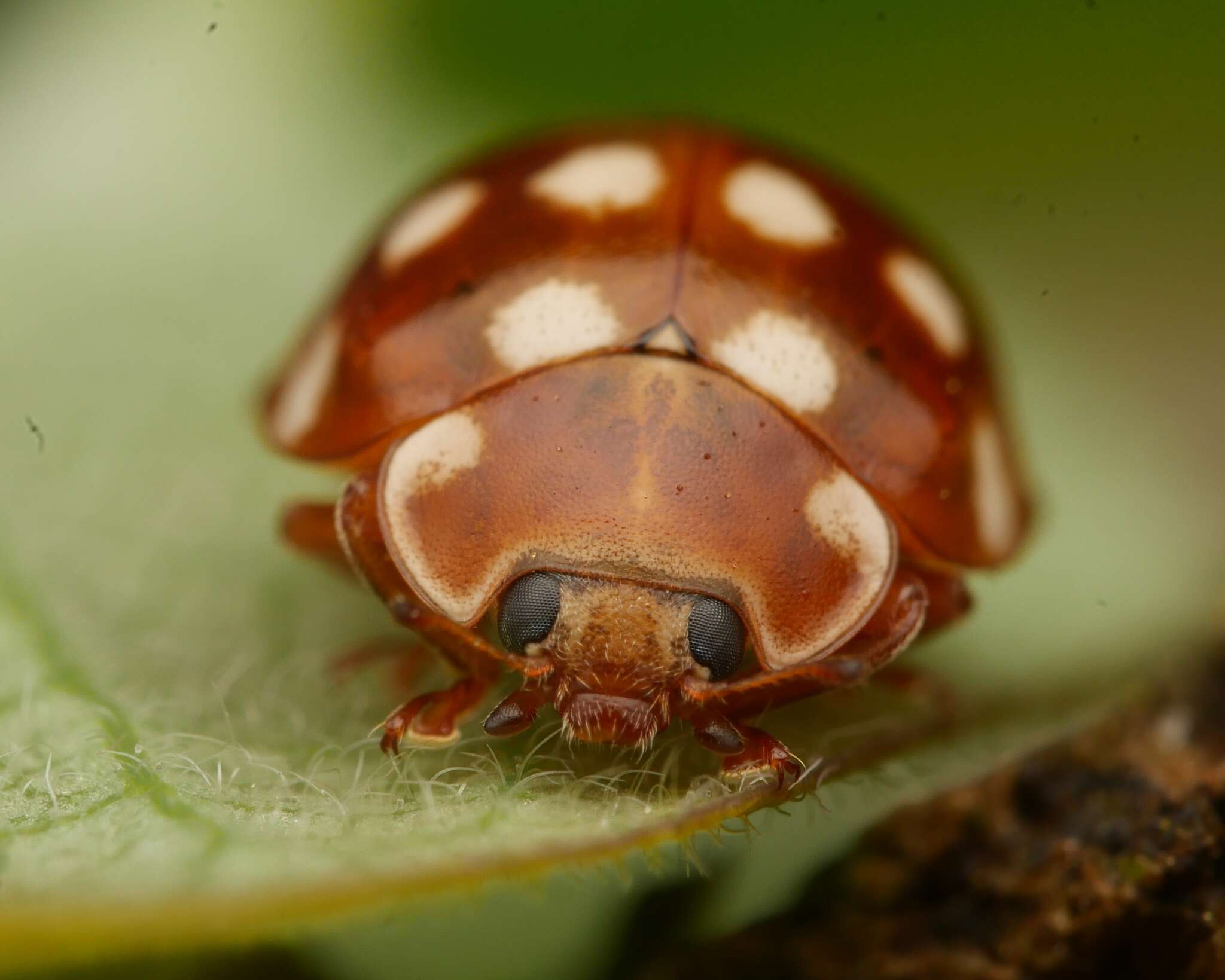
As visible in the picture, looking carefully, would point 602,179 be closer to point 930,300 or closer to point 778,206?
point 778,206

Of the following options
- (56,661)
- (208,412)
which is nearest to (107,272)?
(208,412)

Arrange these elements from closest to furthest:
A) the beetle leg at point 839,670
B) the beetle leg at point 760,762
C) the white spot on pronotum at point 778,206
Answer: the beetle leg at point 760,762 < the beetle leg at point 839,670 < the white spot on pronotum at point 778,206

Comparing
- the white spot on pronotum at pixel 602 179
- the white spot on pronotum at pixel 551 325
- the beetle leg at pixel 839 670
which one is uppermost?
the white spot on pronotum at pixel 602 179

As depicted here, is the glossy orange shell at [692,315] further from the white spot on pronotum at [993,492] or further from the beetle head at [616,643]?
the beetle head at [616,643]

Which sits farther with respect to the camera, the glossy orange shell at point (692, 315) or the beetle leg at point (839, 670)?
the glossy orange shell at point (692, 315)

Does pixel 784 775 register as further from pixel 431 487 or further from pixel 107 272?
pixel 107 272

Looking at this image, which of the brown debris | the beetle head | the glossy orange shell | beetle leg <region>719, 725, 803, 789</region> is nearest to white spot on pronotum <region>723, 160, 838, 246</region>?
the glossy orange shell

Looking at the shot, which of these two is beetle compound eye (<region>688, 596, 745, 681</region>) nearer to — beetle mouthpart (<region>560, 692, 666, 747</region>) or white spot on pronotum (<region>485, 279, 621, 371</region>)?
beetle mouthpart (<region>560, 692, 666, 747</region>)

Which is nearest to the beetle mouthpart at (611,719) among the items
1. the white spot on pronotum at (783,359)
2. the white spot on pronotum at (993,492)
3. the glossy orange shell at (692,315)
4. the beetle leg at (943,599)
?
the glossy orange shell at (692,315)
